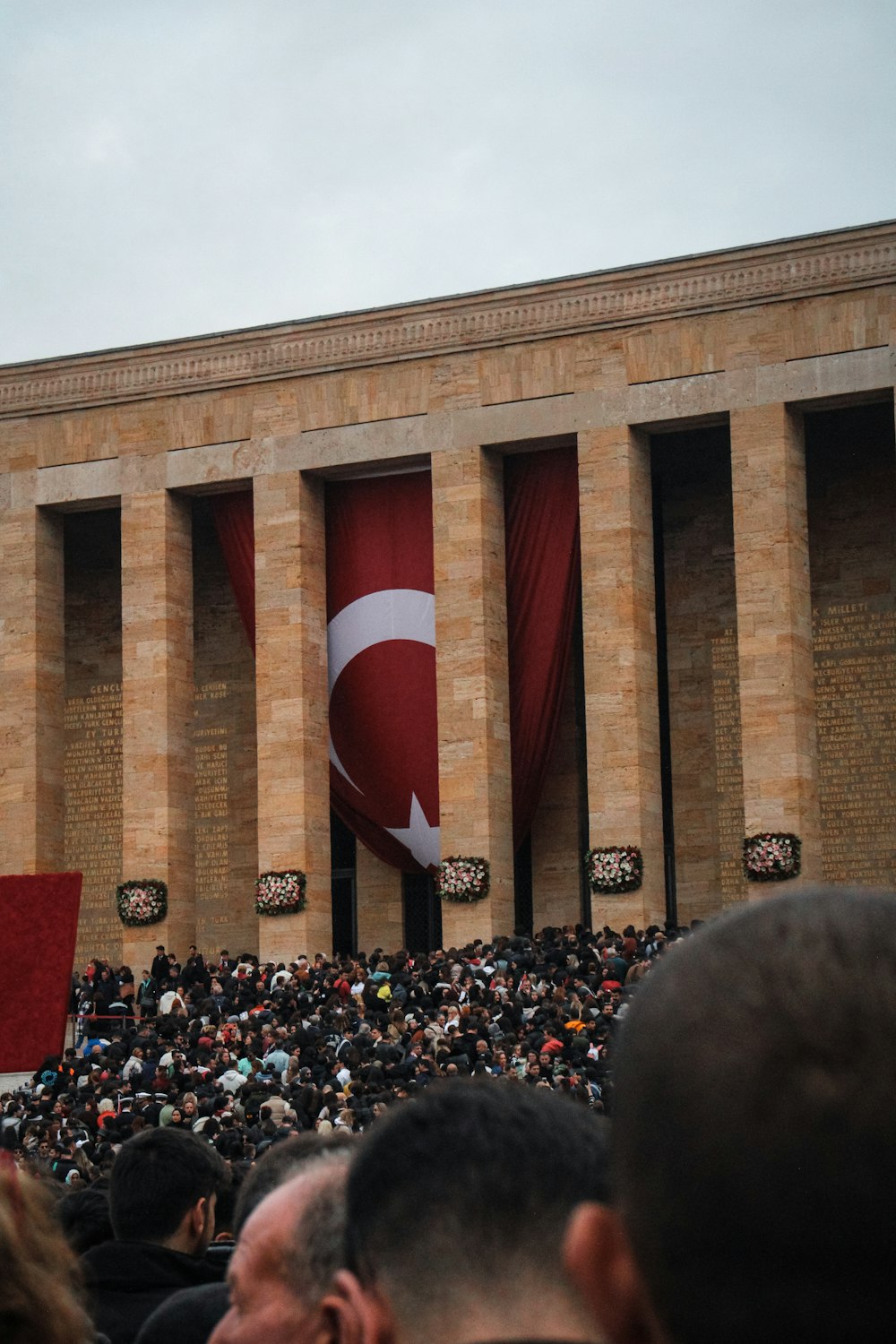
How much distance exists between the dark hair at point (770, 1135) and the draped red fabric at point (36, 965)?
20907 mm

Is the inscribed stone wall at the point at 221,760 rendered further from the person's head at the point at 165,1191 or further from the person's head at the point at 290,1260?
the person's head at the point at 290,1260

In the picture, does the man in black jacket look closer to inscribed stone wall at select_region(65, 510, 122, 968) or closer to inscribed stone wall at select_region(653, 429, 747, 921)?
inscribed stone wall at select_region(653, 429, 747, 921)

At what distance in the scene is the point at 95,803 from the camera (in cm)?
3528

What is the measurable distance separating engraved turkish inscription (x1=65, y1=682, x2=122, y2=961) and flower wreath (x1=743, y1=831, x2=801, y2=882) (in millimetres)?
11449

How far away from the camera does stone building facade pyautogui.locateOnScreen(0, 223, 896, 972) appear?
29656 mm

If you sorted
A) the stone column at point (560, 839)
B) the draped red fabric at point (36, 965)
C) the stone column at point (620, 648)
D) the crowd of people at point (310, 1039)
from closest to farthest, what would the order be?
the crowd of people at point (310, 1039), the draped red fabric at point (36, 965), the stone column at point (620, 648), the stone column at point (560, 839)

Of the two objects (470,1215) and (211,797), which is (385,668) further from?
(470,1215)

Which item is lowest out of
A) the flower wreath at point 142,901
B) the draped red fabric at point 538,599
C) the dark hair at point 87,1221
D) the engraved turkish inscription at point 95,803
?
the dark hair at point 87,1221

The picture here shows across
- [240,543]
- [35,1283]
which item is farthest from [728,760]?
[35,1283]

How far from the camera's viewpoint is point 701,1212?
1382 millimetres

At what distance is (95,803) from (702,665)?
414 inches

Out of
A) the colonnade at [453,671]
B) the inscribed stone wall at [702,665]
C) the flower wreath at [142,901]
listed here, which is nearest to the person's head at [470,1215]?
the colonnade at [453,671]

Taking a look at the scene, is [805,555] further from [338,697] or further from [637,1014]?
[637,1014]

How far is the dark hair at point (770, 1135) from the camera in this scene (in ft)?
4.45
